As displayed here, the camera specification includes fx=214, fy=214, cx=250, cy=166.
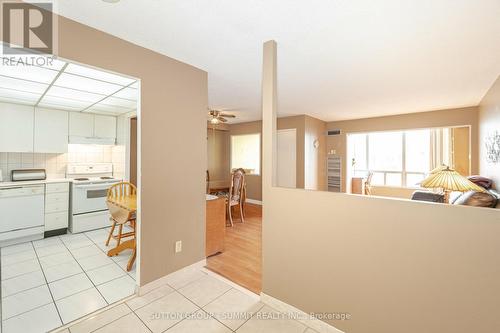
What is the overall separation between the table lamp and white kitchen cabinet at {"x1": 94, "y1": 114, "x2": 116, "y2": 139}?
16.9 feet

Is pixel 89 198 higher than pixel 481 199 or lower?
lower

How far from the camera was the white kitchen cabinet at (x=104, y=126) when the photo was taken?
4164 millimetres

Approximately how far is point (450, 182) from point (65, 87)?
435 centimetres

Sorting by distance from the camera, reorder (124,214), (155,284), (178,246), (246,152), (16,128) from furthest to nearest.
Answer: (246,152), (16,128), (124,214), (178,246), (155,284)

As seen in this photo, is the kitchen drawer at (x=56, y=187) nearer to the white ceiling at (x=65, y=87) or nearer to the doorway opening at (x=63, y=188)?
the doorway opening at (x=63, y=188)

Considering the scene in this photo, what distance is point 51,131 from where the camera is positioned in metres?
3.66

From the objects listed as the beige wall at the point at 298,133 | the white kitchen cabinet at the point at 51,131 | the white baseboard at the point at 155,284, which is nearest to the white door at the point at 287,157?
the beige wall at the point at 298,133

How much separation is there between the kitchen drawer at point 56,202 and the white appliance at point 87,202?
4.5 inches

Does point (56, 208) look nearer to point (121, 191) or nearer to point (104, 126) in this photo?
point (121, 191)

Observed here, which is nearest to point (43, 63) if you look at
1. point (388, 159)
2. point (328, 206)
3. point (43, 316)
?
point (43, 316)

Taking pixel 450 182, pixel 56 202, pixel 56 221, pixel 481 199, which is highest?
pixel 450 182

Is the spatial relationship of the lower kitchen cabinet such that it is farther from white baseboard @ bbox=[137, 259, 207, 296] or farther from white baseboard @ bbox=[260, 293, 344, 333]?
white baseboard @ bbox=[260, 293, 344, 333]

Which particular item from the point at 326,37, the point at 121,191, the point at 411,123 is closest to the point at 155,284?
the point at 121,191

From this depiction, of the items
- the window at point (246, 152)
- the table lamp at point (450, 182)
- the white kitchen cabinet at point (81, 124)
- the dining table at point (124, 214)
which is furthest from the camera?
the window at point (246, 152)
